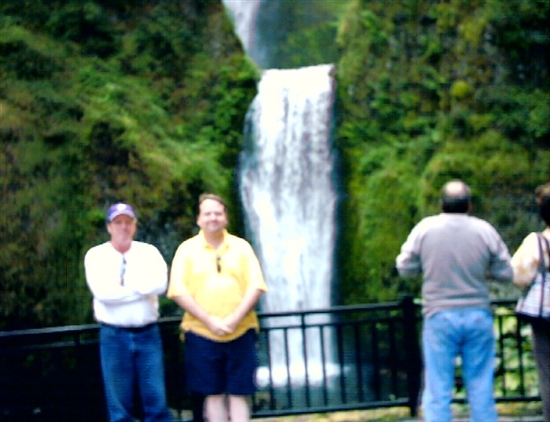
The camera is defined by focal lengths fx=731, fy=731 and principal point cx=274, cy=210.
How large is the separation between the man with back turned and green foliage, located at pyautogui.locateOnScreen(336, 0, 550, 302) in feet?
22.3

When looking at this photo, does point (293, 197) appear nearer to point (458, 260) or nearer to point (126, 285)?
point (126, 285)

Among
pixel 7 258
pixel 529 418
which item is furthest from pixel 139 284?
pixel 7 258

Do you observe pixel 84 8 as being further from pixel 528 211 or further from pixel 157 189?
pixel 528 211

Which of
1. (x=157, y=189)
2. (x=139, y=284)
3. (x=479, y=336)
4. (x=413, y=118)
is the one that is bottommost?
(x=479, y=336)

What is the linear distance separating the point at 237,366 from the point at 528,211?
8282 mm

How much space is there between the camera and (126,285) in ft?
17.0

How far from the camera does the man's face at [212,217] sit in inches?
202

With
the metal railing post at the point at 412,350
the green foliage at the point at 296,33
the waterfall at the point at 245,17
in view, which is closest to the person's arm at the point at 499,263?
the metal railing post at the point at 412,350

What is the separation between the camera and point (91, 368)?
6402 mm

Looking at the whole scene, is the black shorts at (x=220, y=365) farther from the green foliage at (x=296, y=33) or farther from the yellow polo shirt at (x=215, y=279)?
the green foliage at (x=296, y=33)

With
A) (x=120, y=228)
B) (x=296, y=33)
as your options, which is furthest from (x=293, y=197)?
(x=120, y=228)

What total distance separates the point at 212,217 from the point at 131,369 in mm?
1260

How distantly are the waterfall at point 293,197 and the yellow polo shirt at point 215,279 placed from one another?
8.80 m

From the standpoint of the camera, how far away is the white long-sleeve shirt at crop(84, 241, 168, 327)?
5164 mm
